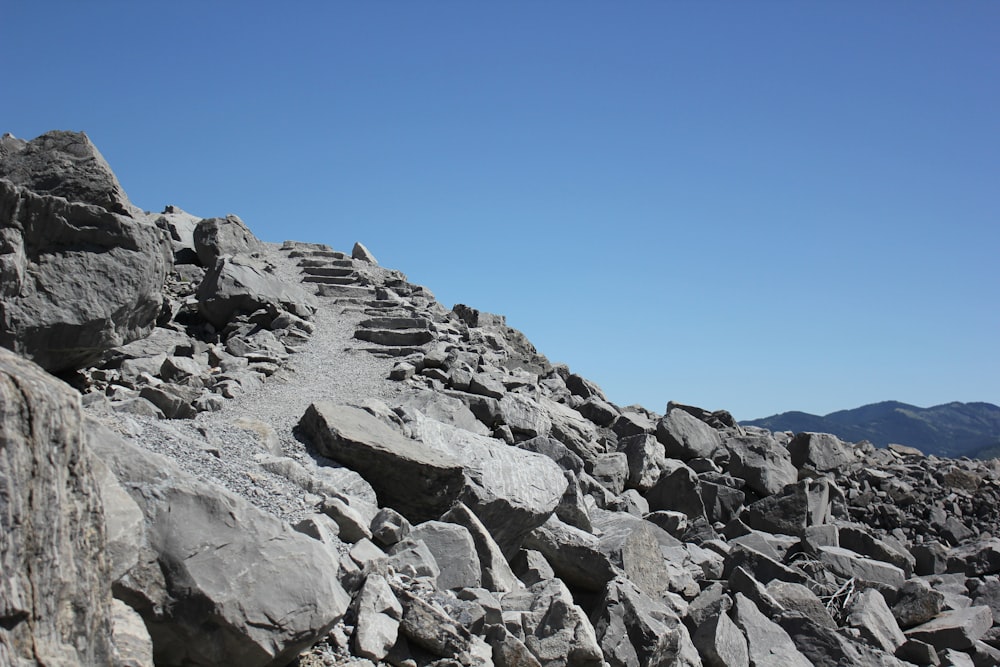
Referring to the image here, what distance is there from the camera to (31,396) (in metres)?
4.02

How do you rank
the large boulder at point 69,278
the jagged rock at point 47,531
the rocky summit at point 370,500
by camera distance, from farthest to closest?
→ the large boulder at point 69,278 < the rocky summit at point 370,500 < the jagged rock at point 47,531

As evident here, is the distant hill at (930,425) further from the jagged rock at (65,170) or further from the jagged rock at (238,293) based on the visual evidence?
the jagged rock at (65,170)

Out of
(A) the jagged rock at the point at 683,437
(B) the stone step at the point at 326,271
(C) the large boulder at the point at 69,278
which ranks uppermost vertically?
(B) the stone step at the point at 326,271

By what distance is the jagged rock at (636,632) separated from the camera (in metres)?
8.84

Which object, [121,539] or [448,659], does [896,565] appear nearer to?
[448,659]

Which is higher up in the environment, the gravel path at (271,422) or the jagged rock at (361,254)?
the jagged rock at (361,254)

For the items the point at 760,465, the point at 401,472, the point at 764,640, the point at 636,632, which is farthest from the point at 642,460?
the point at 401,472

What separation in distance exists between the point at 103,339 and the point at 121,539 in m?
7.55

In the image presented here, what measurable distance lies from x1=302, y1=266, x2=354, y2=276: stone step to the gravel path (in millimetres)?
6197

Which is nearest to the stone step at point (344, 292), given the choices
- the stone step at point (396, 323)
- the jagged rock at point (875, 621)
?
the stone step at point (396, 323)

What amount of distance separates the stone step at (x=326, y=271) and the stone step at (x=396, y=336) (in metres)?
7.14

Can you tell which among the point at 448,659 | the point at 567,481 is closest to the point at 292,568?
the point at 448,659

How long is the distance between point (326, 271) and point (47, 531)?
74.9 ft

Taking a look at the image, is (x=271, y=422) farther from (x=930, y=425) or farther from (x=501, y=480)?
(x=930, y=425)
